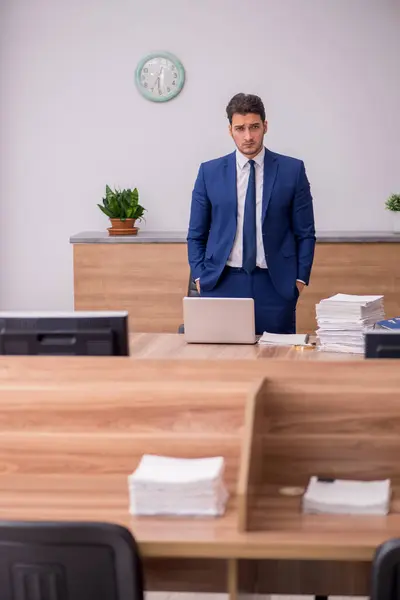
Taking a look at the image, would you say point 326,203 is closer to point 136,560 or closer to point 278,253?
point 278,253

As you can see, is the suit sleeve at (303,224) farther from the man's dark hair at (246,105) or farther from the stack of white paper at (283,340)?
the stack of white paper at (283,340)

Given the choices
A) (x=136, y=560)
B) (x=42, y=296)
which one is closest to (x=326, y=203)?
(x=42, y=296)

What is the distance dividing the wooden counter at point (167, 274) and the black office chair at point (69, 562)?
14.3 ft

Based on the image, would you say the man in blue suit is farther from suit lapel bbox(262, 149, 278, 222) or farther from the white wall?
the white wall

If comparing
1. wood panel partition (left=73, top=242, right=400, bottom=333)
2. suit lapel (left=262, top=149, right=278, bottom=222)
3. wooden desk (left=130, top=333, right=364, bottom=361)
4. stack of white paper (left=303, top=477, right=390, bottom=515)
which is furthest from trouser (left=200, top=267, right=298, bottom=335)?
stack of white paper (left=303, top=477, right=390, bottom=515)

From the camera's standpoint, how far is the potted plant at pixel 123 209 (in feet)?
21.4

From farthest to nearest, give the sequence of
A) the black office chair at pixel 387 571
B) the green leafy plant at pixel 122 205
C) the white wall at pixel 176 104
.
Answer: the white wall at pixel 176 104 → the green leafy plant at pixel 122 205 → the black office chair at pixel 387 571

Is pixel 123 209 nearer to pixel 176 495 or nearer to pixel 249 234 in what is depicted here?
pixel 249 234

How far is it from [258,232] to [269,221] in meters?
0.08

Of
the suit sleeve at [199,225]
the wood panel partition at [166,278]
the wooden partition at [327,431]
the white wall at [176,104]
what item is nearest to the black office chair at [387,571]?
the wooden partition at [327,431]

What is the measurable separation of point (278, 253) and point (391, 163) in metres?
2.32

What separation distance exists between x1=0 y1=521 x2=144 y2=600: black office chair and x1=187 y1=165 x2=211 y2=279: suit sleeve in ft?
9.69

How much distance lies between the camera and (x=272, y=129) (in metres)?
6.84

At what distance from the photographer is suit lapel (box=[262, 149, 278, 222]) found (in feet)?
15.6
